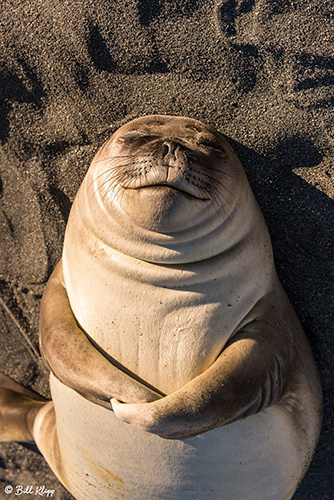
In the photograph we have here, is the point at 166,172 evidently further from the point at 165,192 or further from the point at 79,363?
the point at 79,363

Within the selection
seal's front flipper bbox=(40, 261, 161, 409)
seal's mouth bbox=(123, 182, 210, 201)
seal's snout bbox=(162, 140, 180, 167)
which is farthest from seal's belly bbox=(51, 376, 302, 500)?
seal's snout bbox=(162, 140, 180, 167)

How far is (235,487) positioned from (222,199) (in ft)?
4.84

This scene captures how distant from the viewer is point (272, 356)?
239 centimetres

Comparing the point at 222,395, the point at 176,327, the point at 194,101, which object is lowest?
the point at 222,395

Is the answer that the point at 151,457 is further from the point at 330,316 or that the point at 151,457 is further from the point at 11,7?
the point at 11,7

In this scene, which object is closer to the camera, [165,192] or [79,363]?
[165,192]

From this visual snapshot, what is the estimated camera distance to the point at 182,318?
2420 millimetres

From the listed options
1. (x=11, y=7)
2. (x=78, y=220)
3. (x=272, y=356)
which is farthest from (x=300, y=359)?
(x=11, y=7)

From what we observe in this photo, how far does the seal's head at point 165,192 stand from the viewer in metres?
2.21

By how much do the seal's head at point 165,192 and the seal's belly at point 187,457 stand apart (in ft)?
2.91

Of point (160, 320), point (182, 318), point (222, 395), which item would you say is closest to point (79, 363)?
point (160, 320)

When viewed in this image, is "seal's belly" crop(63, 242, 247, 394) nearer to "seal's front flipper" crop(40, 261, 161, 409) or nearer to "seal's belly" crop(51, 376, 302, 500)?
"seal's front flipper" crop(40, 261, 161, 409)

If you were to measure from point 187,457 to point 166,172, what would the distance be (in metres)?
1.40

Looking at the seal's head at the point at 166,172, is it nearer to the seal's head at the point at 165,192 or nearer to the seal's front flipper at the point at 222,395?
the seal's head at the point at 165,192
